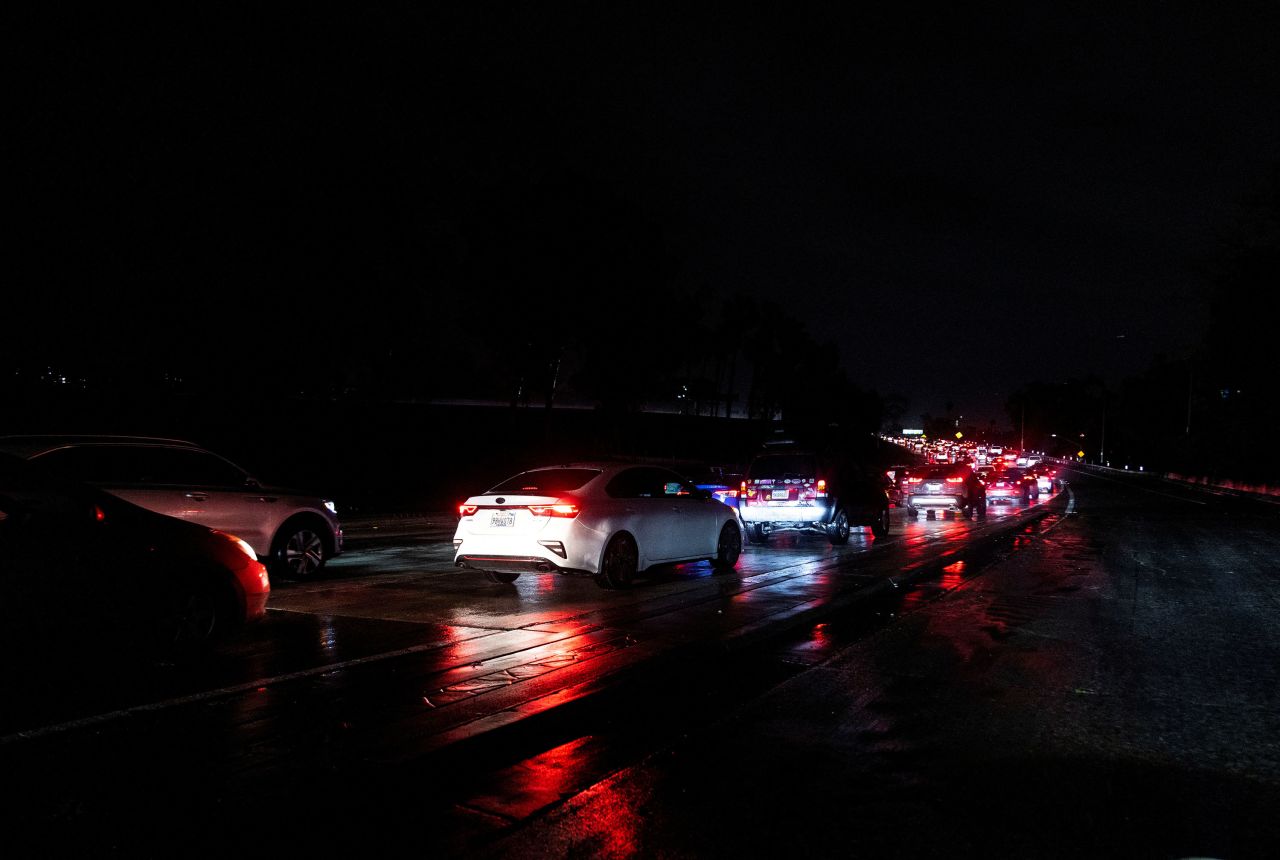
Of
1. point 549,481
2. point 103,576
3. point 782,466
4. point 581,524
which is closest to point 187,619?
point 103,576

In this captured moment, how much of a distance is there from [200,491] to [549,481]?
12.9 ft

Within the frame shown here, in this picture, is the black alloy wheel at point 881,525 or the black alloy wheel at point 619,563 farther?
the black alloy wheel at point 881,525

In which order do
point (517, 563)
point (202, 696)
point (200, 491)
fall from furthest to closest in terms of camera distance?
point (517, 563) → point (200, 491) → point (202, 696)

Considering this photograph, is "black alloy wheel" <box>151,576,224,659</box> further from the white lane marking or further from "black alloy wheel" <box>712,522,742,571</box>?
"black alloy wheel" <box>712,522,742,571</box>

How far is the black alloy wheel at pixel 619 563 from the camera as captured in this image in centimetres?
1172

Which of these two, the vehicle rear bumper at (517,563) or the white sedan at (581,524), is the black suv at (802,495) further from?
the vehicle rear bumper at (517,563)

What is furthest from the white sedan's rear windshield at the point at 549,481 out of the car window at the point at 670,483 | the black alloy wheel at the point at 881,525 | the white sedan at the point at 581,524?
the black alloy wheel at the point at 881,525

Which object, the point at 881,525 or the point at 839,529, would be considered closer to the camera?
the point at 839,529

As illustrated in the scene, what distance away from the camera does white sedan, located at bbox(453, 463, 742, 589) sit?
11.4 metres

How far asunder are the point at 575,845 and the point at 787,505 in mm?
14962

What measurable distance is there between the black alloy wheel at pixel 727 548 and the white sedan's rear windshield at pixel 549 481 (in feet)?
8.82

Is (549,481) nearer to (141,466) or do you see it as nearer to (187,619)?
(141,466)

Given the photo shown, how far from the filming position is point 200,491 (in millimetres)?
11312

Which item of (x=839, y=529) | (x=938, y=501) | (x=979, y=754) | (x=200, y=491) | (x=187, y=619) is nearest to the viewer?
(x=979, y=754)
